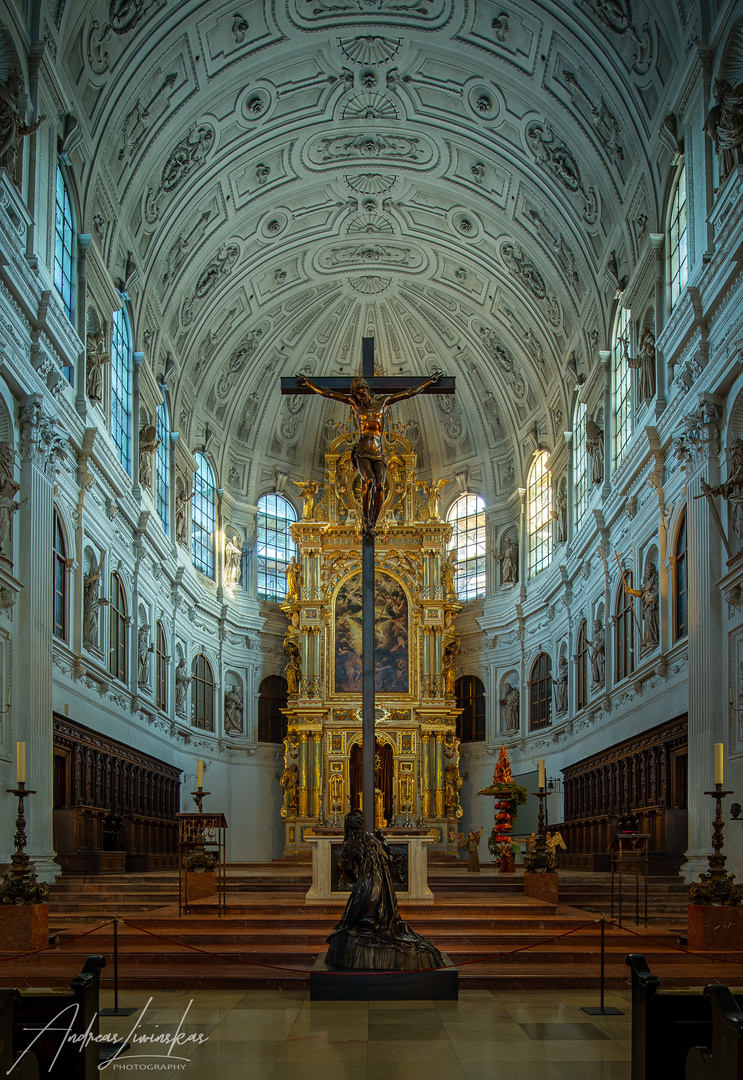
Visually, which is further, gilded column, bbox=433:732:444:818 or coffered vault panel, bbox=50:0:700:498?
gilded column, bbox=433:732:444:818

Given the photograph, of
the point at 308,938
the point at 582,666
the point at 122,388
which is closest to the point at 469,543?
the point at 582,666

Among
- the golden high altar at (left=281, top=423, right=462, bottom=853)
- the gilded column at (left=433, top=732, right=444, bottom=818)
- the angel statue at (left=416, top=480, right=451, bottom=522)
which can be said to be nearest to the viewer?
the gilded column at (left=433, top=732, right=444, bottom=818)

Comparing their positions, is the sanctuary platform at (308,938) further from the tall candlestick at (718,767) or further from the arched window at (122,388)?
the arched window at (122,388)

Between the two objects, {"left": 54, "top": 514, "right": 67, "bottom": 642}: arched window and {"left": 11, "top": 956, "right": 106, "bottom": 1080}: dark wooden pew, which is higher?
{"left": 54, "top": 514, "right": 67, "bottom": 642}: arched window

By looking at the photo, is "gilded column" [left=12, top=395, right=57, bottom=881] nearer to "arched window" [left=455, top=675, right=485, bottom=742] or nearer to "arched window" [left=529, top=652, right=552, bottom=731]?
"arched window" [left=529, top=652, right=552, bottom=731]

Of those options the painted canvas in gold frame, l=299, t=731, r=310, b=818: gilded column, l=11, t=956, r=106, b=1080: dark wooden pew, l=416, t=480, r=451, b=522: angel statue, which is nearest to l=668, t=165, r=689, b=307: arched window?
l=416, t=480, r=451, b=522: angel statue

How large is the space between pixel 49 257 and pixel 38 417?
12.4 feet

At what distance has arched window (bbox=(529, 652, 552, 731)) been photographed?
3666 centimetres

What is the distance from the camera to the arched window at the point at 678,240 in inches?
934

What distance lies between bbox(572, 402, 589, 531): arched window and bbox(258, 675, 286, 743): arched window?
13695 mm

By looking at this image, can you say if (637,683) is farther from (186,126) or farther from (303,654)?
(186,126)

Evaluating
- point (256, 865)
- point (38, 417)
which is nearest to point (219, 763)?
point (256, 865)

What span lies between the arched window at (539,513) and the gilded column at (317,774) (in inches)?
363

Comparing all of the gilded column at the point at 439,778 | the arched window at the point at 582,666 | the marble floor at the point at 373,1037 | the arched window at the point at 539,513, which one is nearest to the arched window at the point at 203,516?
the gilded column at the point at 439,778
